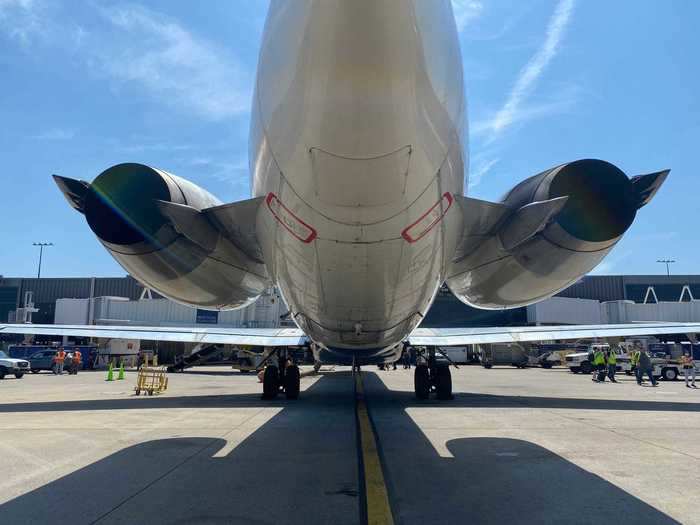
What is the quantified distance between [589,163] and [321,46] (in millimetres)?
3569

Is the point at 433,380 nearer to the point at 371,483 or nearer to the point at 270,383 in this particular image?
the point at 270,383

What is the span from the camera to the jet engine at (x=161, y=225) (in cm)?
588

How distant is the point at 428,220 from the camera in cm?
462

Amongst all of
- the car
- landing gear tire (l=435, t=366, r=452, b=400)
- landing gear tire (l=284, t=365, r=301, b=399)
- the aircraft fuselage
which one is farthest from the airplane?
the car

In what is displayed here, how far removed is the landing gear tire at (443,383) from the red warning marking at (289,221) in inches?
401

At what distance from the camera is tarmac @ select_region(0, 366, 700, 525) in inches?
174

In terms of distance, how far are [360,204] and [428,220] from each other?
78 cm

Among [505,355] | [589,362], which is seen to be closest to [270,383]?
[589,362]

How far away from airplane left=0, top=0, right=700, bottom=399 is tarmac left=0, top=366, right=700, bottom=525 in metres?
1.81

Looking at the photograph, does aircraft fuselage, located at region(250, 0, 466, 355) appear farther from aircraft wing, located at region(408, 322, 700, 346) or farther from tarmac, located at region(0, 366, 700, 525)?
aircraft wing, located at region(408, 322, 700, 346)

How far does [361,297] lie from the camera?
19.2 feet

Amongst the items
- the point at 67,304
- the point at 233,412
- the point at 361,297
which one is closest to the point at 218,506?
the point at 361,297

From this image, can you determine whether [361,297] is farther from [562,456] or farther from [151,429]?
[151,429]

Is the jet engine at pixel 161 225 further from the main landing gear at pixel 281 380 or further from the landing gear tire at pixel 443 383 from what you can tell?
the landing gear tire at pixel 443 383
